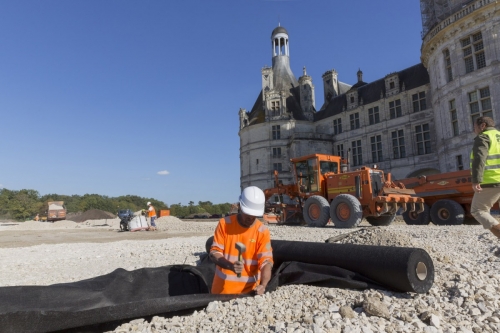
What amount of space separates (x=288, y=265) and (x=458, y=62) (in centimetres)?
2446

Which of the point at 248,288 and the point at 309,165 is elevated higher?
the point at 309,165

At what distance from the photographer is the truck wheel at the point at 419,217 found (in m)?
13.7

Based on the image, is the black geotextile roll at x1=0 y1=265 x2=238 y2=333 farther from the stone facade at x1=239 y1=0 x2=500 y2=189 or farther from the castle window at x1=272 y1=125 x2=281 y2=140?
the castle window at x1=272 y1=125 x2=281 y2=140

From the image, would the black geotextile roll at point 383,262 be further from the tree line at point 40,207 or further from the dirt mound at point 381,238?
the tree line at point 40,207

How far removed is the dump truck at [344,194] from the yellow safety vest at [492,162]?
25.0 feet

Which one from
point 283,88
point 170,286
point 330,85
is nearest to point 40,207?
point 283,88

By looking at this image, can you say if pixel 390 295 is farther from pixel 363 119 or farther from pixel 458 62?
pixel 363 119

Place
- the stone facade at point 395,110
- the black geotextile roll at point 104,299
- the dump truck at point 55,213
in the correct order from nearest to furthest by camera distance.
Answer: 1. the black geotextile roll at point 104,299
2. the stone facade at point 395,110
3. the dump truck at point 55,213

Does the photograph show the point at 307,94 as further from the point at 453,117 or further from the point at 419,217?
the point at 419,217

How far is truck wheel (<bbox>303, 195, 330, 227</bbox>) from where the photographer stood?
13750 millimetres

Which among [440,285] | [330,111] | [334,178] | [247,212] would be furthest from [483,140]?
[330,111]

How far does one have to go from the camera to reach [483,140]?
475 centimetres

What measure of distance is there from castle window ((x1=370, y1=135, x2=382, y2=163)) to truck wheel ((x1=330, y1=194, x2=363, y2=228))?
22.8m

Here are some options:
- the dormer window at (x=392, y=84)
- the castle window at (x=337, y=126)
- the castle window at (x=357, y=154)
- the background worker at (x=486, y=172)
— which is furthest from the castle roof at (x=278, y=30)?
the background worker at (x=486, y=172)
